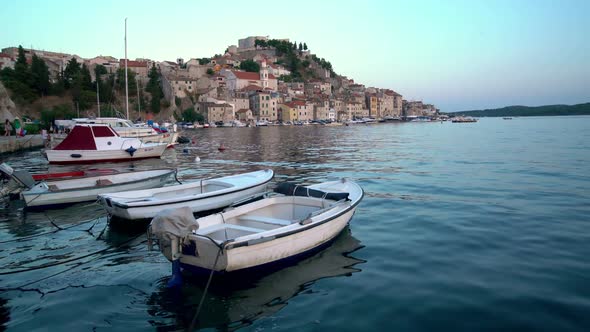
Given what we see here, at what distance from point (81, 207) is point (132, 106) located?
83138 millimetres

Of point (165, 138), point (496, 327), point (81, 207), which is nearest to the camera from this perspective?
point (496, 327)

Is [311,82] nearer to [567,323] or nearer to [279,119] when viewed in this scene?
[279,119]

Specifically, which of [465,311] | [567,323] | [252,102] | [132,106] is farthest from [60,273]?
[252,102]

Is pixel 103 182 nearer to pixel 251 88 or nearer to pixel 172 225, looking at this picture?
pixel 172 225

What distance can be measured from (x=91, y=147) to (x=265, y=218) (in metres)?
19.0

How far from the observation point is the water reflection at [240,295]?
527 centimetres

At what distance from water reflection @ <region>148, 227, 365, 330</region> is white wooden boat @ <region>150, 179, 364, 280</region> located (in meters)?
0.29

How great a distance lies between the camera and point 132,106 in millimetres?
87750

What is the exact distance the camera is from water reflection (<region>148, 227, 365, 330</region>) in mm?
5266

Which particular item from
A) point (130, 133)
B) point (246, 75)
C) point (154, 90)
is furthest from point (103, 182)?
point (246, 75)

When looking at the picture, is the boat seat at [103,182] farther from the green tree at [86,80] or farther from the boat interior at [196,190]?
the green tree at [86,80]

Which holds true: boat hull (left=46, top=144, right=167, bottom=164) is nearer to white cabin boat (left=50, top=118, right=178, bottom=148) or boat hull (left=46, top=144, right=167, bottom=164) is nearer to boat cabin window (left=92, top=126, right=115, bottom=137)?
boat cabin window (left=92, top=126, right=115, bottom=137)

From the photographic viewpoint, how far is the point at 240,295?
5891 mm

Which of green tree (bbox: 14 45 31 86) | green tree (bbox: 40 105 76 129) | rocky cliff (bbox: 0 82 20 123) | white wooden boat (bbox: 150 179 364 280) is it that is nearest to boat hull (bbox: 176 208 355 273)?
white wooden boat (bbox: 150 179 364 280)
